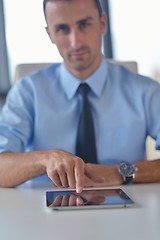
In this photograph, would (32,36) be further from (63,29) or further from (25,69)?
(63,29)

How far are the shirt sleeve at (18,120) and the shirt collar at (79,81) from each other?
4.8 inches

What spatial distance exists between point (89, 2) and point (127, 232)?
846 mm

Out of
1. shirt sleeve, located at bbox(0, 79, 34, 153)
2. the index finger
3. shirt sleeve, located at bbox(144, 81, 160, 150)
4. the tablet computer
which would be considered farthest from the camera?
shirt sleeve, located at bbox(144, 81, 160, 150)

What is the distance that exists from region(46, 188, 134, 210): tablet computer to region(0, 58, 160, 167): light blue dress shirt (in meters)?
0.41

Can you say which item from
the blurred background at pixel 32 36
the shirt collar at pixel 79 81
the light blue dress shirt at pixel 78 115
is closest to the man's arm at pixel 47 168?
the light blue dress shirt at pixel 78 115

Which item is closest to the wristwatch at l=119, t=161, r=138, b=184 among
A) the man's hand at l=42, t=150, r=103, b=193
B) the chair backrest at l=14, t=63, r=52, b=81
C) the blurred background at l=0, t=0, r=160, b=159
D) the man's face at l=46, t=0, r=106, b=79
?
the man's hand at l=42, t=150, r=103, b=193

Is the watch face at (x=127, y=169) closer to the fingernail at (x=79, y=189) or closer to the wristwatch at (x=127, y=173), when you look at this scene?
the wristwatch at (x=127, y=173)

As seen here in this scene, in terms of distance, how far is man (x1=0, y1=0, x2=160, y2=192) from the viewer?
1.31 metres

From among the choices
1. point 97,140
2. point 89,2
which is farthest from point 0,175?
point 89,2

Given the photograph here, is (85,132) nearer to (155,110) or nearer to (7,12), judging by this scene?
(155,110)

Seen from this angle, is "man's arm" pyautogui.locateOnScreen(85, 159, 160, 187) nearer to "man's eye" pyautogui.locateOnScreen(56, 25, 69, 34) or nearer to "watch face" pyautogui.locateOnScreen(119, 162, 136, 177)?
"watch face" pyautogui.locateOnScreen(119, 162, 136, 177)

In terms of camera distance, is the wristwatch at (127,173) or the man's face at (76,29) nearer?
the wristwatch at (127,173)

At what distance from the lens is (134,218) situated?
2.42 ft

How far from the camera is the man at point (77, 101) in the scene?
131 centimetres
